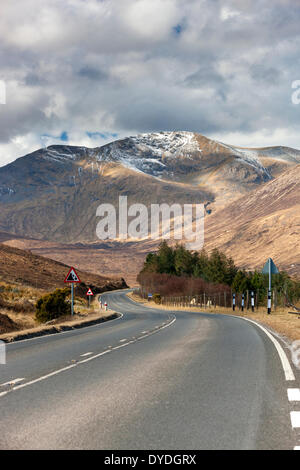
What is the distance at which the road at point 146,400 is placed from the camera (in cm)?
586

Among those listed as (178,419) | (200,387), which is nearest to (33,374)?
(200,387)

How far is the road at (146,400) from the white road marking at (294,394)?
4.9 inches

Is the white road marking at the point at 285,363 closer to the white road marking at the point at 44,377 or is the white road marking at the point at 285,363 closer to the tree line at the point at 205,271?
the white road marking at the point at 44,377

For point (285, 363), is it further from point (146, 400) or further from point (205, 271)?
point (205, 271)

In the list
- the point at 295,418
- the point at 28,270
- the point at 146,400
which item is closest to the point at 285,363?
the point at 146,400

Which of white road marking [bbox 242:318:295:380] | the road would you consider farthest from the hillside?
the road

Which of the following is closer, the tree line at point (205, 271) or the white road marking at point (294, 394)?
the white road marking at point (294, 394)

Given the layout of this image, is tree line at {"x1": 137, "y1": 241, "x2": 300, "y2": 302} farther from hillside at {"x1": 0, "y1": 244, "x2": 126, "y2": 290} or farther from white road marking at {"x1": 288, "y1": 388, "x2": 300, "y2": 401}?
white road marking at {"x1": 288, "y1": 388, "x2": 300, "y2": 401}

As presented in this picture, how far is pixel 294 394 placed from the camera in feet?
27.2

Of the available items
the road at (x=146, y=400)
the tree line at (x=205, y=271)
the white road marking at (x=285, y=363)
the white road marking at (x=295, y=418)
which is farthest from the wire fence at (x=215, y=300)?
the white road marking at (x=295, y=418)

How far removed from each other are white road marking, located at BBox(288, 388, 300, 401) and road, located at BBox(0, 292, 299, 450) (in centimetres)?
13

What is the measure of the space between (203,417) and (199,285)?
73515 millimetres

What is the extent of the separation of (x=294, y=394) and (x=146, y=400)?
7.25 feet

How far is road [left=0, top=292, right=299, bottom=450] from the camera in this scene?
5863 millimetres
